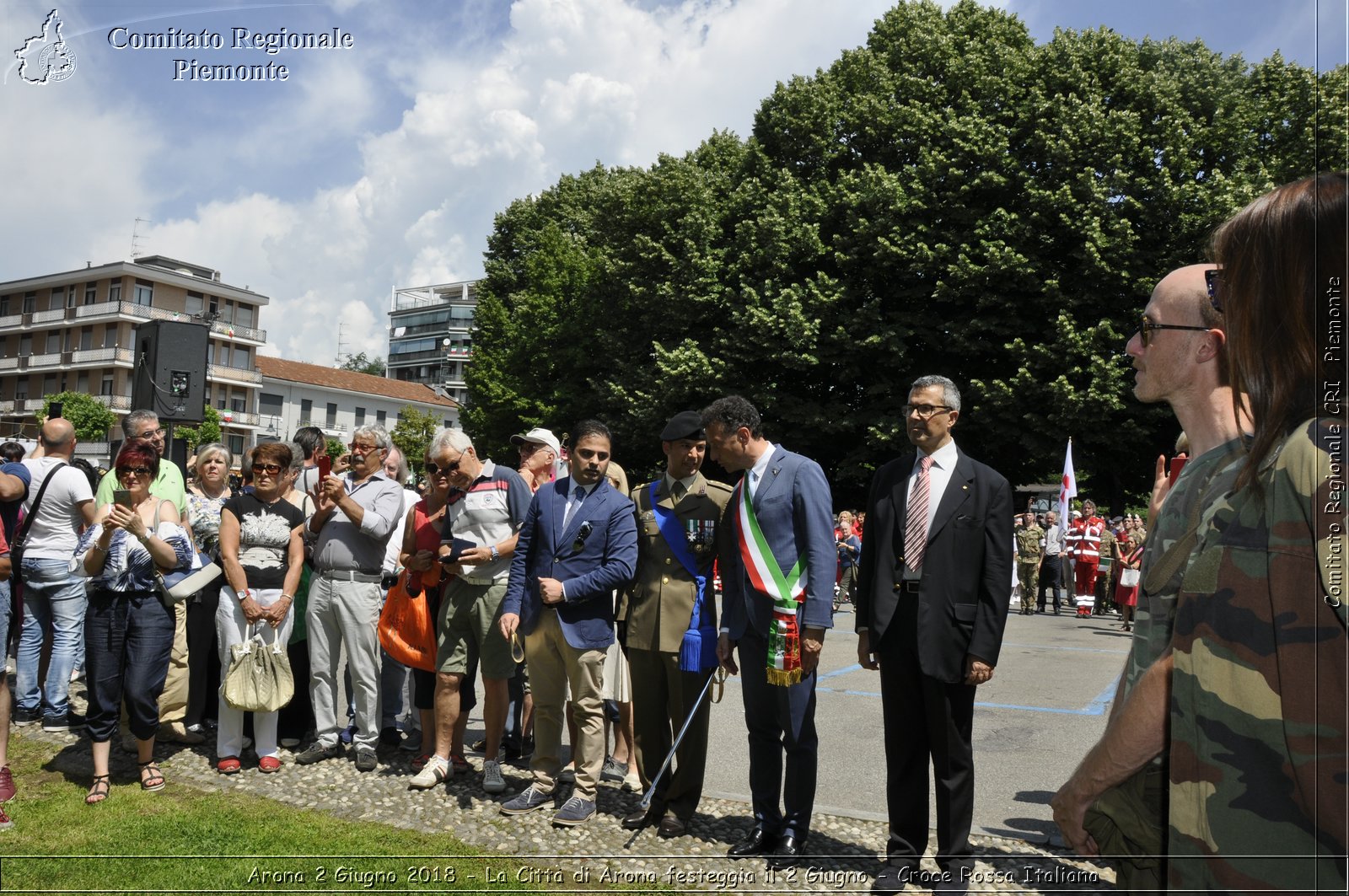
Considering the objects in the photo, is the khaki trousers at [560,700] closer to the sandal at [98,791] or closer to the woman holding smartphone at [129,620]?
the woman holding smartphone at [129,620]

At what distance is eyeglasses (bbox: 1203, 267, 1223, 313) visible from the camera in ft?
5.49

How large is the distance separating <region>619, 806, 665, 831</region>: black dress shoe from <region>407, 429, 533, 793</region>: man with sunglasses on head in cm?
113

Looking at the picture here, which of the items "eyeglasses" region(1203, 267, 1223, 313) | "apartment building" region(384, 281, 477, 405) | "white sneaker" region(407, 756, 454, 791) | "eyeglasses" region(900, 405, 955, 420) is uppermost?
"apartment building" region(384, 281, 477, 405)

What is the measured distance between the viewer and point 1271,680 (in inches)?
55.0

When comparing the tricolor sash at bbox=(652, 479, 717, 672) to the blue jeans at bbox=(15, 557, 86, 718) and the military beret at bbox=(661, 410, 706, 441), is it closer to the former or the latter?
the military beret at bbox=(661, 410, 706, 441)

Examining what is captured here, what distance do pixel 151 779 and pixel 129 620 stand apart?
1.00 meters

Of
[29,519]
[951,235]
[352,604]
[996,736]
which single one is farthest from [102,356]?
[996,736]

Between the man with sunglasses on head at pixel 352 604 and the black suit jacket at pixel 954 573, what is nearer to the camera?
the black suit jacket at pixel 954 573

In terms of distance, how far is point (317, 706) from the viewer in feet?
21.6

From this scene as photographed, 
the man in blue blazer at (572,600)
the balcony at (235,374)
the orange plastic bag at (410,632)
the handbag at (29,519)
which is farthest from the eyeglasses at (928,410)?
the balcony at (235,374)

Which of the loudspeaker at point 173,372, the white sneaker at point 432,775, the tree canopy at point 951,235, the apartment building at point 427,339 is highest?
the apartment building at point 427,339

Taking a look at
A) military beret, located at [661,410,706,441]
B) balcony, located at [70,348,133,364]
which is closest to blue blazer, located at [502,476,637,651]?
military beret, located at [661,410,706,441]

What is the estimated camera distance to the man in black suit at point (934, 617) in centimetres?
444

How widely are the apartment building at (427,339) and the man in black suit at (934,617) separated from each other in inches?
4111
